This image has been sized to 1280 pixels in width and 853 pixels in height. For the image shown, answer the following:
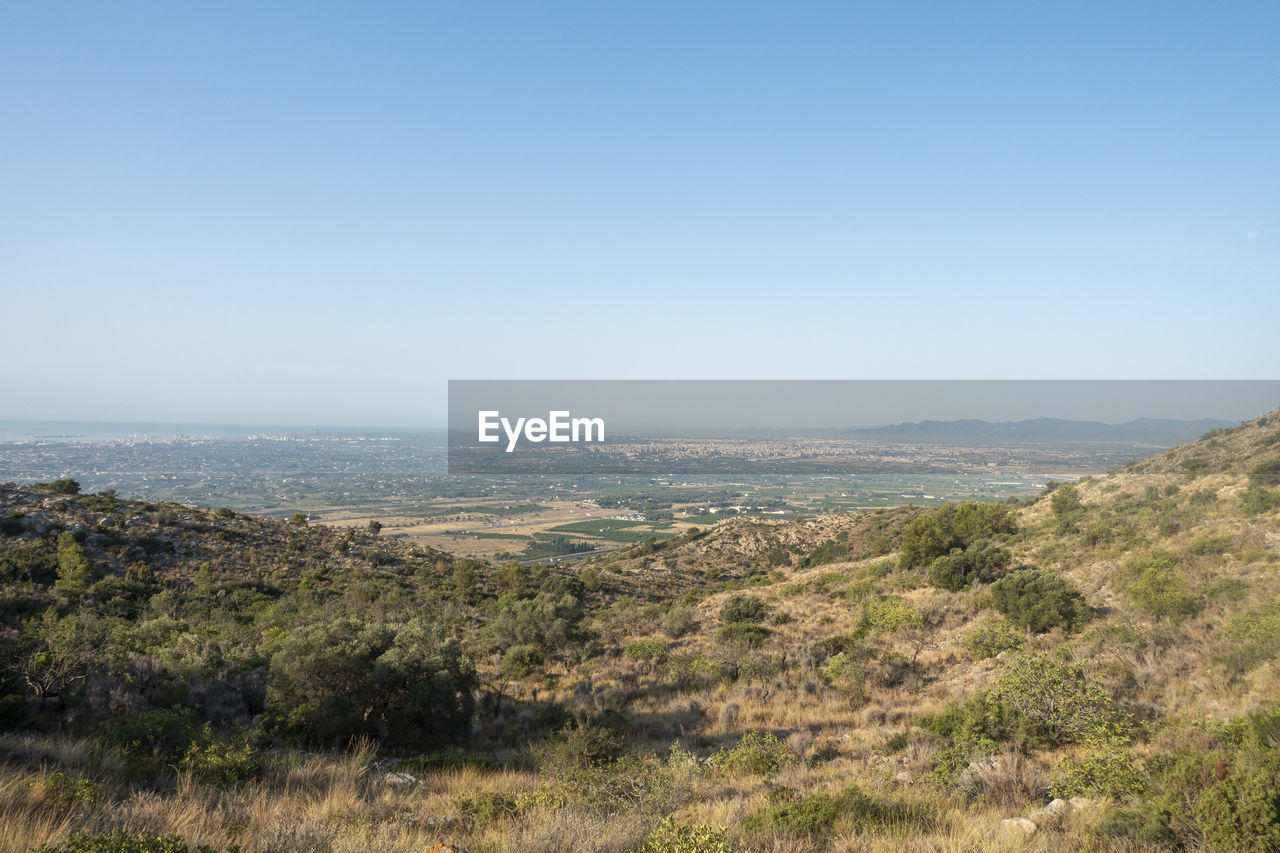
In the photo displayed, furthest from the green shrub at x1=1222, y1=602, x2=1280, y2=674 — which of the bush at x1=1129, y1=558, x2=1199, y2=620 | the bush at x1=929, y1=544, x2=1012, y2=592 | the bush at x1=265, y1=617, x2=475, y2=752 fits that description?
the bush at x1=265, y1=617, x2=475, y2=752

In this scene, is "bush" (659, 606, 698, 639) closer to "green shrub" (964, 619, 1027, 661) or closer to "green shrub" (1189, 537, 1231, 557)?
"green shrub" (964, 619, 1027, 661)

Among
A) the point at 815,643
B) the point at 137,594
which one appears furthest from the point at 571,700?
the point at 137,594

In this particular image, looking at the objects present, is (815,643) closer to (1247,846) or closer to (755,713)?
(755,713)

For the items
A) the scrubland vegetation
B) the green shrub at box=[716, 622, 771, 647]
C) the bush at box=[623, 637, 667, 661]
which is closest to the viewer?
the scrubland vegetation

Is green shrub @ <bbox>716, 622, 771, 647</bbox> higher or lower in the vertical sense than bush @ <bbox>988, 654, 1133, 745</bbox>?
lower

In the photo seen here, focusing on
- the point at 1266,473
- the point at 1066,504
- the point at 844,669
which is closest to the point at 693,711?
the point at 844,669

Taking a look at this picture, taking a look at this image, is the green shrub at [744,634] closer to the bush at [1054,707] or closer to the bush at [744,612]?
the bush at [744,612]
